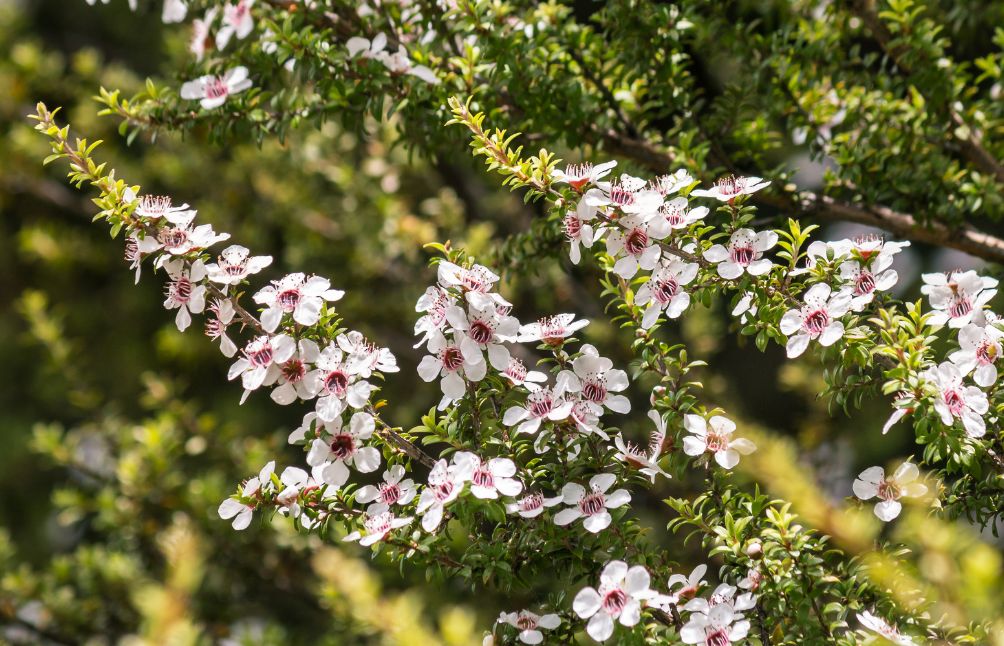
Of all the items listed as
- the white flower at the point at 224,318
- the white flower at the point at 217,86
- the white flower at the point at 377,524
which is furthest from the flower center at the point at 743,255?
the white flower at the point at 217,86

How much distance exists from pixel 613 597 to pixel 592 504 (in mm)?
128

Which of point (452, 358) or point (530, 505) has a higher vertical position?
point (452, 358)

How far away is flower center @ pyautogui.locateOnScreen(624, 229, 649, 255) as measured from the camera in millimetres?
1244

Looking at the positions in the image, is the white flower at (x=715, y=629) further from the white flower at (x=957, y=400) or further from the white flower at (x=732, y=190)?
the white flower at (x=732, y=190)

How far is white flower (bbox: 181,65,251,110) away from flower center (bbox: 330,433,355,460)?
733 millimetres

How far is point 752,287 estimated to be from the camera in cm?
126

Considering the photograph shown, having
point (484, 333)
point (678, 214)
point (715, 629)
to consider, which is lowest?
point (715, 629)

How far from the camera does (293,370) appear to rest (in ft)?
4.06

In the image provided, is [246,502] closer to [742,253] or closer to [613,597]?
[613,597]

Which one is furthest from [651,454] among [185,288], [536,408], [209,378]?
[209,378]

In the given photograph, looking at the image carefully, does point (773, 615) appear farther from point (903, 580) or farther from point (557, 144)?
point (557, 144)

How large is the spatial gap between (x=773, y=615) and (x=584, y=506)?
283mm

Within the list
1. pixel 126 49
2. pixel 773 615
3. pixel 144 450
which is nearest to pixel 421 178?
pixel 144 450

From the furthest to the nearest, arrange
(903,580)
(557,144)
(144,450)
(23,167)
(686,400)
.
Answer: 1. (23,167)
2. (144,450)
3. (557,144)
4. (686,400)
5. (903,580)
